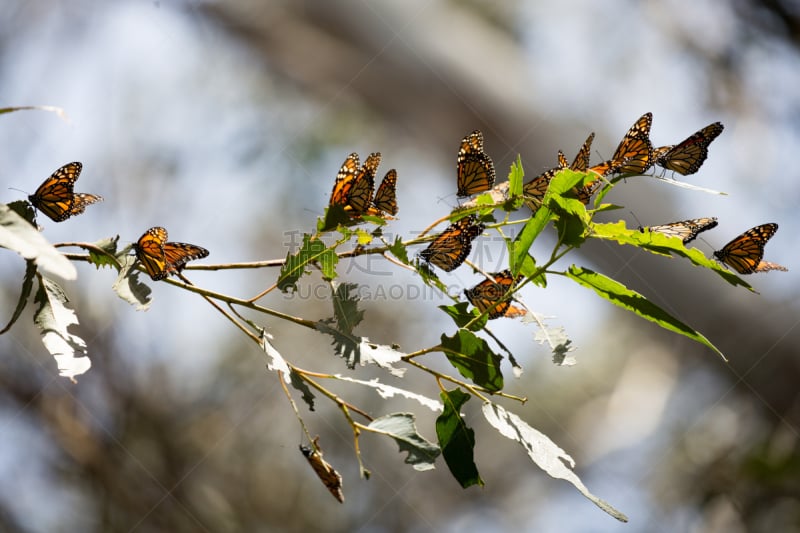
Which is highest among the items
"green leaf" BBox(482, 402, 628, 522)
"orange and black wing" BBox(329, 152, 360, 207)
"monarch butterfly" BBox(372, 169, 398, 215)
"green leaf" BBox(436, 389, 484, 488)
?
"monarch butterfly" BBox(372, 169, 398, 215)

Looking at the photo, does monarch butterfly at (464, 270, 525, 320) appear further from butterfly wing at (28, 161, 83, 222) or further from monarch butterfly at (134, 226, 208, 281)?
butterfly wing at (28, 161, 83, 222)

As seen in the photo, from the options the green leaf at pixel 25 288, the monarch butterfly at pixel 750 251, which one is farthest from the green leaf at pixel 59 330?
the monarch butterfly at pixel 750 251

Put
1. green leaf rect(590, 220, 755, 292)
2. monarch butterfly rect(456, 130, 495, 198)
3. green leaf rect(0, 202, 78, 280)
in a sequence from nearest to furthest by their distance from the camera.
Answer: green leaf rect(0, 202, 78, 280), green leaf rect(590, 220, 755, 292), monarch butterfly rect(456, 130, 495, 198)

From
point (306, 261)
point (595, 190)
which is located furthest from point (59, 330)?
point (595, 190)

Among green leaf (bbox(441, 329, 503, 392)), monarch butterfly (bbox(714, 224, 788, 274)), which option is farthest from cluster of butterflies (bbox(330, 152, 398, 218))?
monarch butterfly (bbox(714, 224, 788, 274))

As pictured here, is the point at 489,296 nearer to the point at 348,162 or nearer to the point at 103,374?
the point at 348,162
